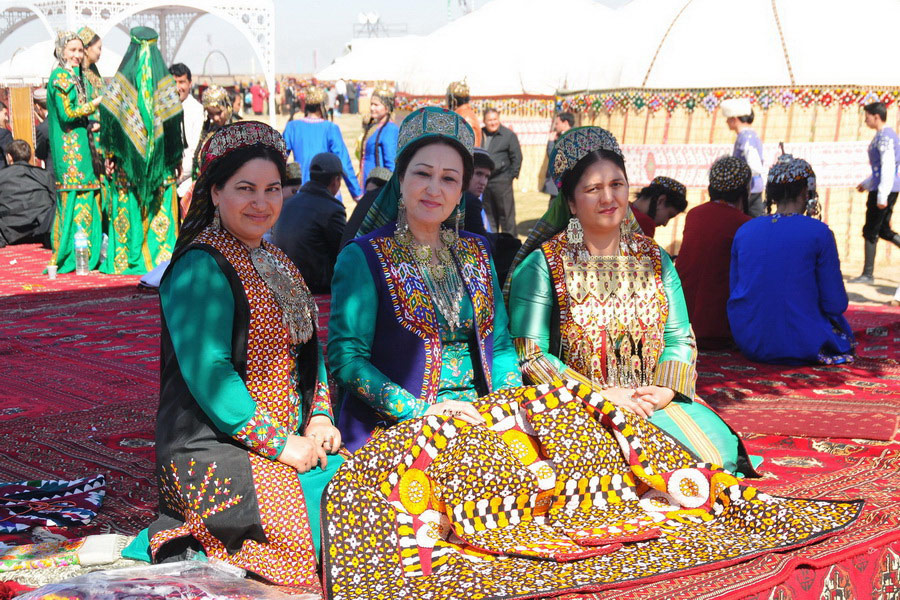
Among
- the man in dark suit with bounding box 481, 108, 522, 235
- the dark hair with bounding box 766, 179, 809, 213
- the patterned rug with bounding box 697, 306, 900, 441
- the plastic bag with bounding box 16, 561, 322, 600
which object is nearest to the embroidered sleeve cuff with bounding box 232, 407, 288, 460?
the plastic bag with bounding box 16, 561, 322, 600

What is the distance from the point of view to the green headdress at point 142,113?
851cm

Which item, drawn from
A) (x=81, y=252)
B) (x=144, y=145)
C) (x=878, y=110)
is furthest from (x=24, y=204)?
(x=878, y=110)

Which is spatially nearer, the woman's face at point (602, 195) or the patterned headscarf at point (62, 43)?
the woman's face at point (602, 195)

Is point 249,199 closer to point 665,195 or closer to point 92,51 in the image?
point 665,195

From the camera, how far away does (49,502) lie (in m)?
3.44

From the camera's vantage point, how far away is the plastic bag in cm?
233

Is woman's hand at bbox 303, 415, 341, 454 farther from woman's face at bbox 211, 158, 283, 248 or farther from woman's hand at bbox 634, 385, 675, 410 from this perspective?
woman's hand at bbox 634, 385, 675, 410

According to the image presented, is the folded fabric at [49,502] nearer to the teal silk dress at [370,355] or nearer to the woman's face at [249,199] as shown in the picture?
the teal silk dress at [370,355]

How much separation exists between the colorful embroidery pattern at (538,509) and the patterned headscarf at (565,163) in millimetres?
715

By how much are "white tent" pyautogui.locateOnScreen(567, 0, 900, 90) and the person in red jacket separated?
5.08m

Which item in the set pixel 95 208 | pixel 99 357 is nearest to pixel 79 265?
pixel 95 208

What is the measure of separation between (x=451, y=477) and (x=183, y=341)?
0.82m

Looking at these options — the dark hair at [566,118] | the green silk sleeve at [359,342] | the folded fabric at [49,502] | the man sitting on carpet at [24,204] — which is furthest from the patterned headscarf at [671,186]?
the man sitting on carpet at [24,204]

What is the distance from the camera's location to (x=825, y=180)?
10.5 meters
